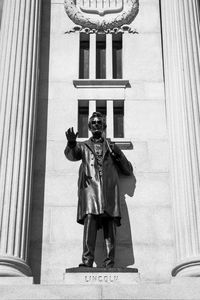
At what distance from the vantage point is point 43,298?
A: 12.5m

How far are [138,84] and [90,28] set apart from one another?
241cm

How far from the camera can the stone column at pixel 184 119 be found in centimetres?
1458

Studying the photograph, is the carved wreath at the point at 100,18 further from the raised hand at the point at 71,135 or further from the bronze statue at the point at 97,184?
the raised hand at the point at 71,135

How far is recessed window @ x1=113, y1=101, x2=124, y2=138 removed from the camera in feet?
57.1

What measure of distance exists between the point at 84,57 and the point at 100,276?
731 centimetres

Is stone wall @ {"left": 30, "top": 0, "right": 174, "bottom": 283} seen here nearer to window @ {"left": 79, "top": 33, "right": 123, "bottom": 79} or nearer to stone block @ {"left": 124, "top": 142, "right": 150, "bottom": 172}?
stone block @ {"left": 124, "top": 142, "right": 150, "bottom": 172}

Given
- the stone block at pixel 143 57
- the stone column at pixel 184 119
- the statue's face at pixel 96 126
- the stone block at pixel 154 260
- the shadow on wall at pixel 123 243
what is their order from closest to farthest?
the stone column at pixel 184 119, the stone block at pixel 154 260, the shadow on wall at pixel 123 243, the statue's face at pixel 96 126, the stone block at pixel 143 57

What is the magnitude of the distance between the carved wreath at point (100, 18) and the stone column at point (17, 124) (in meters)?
1.10

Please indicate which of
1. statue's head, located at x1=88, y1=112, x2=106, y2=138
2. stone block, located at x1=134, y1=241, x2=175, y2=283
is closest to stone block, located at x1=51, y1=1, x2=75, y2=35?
statue's head, located at x1=88, y1=112, x2=106, y2=138

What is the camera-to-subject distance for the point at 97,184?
1518 centimetres

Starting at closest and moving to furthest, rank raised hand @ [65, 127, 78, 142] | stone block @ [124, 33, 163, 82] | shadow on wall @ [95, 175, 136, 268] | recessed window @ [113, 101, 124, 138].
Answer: shadow on wall @ [95, 175, 136, 268], raised hand @ [65, 127, 78, 142], recessed window @ [113, 101, 124, 138], stone block @ [124, 33, 163, 82]

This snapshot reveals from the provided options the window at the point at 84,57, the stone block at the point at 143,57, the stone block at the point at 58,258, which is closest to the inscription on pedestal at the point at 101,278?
the stone block at the point at 58,258

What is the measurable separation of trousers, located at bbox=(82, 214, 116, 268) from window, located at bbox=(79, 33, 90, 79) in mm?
5107

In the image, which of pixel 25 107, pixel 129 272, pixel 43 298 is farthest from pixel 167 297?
pixel 25 107
